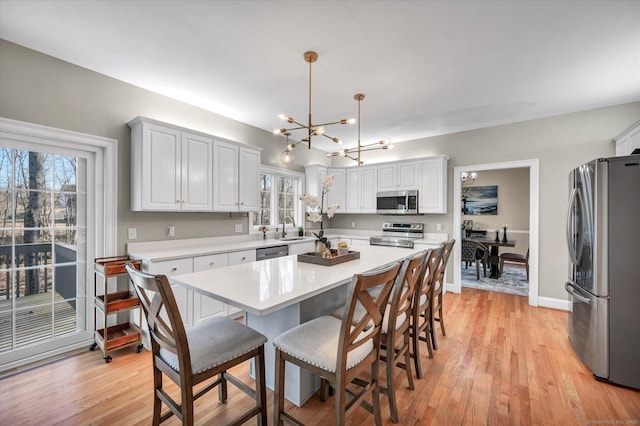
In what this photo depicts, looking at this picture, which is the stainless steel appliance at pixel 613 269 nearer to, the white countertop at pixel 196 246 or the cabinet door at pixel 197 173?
the white countertop at pixel 196 246

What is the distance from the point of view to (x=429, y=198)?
458 centimetres

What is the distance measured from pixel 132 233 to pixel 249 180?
4.98 ft

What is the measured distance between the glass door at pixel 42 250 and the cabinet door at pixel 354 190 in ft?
13.0

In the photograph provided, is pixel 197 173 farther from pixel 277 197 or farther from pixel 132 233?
pixel 277 197

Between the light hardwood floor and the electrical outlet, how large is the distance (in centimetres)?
109

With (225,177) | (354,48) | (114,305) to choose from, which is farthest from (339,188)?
(114,305)

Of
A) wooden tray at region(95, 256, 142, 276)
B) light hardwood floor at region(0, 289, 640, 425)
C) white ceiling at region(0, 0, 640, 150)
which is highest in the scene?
white ceiling at region(0, 0, 640, 150)

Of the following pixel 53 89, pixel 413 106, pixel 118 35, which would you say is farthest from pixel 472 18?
pixel 53 89

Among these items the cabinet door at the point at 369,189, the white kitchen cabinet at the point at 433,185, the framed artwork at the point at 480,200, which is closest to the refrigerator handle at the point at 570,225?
the white kitchen cabinet at the point at 433,185

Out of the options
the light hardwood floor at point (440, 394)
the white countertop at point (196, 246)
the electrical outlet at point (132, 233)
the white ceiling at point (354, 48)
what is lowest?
the light hardwood floor at point (440, 394)

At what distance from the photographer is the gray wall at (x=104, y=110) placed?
2.28 m

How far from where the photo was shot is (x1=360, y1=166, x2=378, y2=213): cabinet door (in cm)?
517

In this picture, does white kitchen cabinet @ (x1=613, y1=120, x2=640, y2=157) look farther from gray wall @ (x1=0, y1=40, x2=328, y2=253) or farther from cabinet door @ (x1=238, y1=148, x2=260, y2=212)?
cabinet door @ (x1=238, y1=148, x2=260, y2=212)

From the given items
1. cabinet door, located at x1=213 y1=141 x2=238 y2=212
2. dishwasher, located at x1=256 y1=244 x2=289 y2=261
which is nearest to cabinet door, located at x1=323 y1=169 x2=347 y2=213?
dishwasher, located at x1=256 y1=244 x2=289 y2=261
